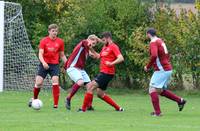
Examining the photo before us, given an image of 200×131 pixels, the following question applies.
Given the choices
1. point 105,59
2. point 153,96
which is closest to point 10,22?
point 105,59

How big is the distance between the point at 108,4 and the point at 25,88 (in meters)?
4.83

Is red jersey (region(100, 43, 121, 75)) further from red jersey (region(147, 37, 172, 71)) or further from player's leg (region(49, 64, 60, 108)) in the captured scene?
red jersey (region(147, 37, 172, 71))

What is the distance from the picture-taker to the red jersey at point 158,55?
1581cm

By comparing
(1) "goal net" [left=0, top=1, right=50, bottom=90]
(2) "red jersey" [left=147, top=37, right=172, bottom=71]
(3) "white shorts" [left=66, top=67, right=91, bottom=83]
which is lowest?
(1) "goal net" [left=0, top=1, right=50, bottom=90]

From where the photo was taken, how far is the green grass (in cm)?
1292

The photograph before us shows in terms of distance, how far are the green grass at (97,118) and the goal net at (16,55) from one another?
6.28 m

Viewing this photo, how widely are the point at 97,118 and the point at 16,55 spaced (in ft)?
41.7

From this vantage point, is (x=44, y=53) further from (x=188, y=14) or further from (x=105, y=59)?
(x=188, y=14)

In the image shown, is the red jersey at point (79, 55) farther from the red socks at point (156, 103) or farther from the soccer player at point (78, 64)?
the red socks at point (156, 103)

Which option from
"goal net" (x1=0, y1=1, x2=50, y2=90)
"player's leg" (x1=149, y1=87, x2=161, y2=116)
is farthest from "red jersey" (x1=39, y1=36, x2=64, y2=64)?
"goal net" (x1=0, y1=1, x2=50, y2=90)

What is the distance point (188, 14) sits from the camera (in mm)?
27094

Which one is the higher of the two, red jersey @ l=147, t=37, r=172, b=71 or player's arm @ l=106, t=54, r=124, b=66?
red jersey @ l=147, t=37, r=172, b=71

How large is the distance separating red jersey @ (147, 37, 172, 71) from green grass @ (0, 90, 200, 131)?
1.10m

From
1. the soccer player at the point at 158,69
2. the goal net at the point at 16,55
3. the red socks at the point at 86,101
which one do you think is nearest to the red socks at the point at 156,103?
the soccer player at the point at 158,69
